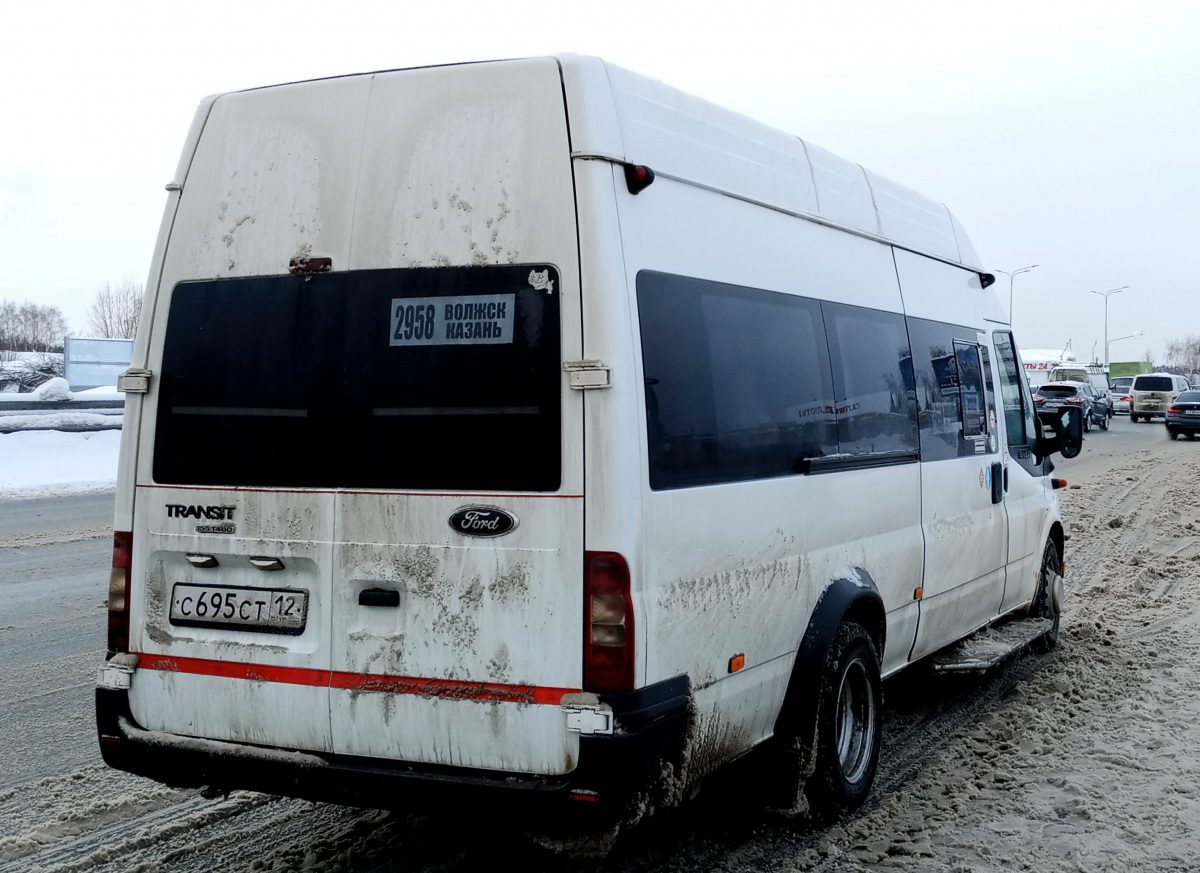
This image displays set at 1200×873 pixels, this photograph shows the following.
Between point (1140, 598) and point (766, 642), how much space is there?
21.0 ft

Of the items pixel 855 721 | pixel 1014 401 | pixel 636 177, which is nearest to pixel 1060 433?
pixel 1014 401

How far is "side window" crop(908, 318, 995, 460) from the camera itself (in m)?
5.74

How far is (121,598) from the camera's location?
404cm

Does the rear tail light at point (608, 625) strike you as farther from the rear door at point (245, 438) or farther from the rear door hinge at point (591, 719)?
the rear door at point (245, 438)

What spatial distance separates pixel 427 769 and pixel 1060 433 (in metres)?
5.18

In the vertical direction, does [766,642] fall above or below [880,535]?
below

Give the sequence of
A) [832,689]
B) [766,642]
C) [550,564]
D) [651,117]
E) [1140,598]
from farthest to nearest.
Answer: [1140,598] → [832,689] → [766,642] → [651,117] → [550,564]

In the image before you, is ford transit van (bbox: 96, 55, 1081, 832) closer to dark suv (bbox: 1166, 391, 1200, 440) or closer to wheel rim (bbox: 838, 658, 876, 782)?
wheel rim (bbox: 838, 658, 876, 782)

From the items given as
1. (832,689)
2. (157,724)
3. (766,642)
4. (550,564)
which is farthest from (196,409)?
(832,689)

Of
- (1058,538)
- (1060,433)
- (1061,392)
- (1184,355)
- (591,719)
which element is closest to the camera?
(591,719)

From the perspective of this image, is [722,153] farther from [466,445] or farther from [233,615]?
[233,615]

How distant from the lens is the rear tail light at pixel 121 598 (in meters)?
4.03

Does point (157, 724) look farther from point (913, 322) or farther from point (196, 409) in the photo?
point (913, 322)

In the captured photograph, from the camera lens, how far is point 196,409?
4.01 meters
